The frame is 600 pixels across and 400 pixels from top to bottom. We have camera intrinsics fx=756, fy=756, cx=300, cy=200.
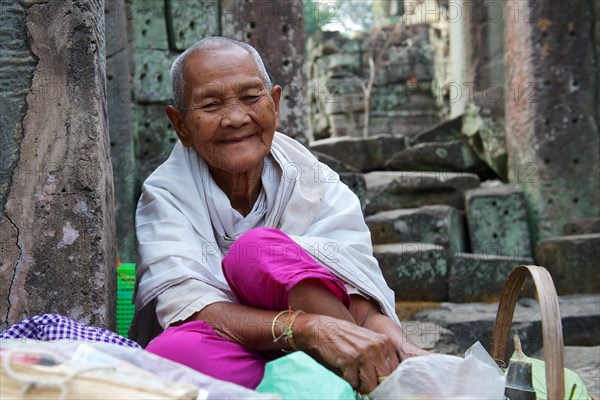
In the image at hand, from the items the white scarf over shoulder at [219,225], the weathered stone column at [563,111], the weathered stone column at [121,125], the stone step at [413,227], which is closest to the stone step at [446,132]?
the weathered stone column at [563,111]

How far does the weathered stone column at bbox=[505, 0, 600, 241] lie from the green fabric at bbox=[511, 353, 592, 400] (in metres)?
3.34

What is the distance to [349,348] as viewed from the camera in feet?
5.76

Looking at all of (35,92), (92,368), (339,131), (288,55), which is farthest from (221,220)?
(339,131)

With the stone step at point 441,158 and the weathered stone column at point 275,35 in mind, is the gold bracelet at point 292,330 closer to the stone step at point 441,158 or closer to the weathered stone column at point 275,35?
the weathered stone column at point 275,35

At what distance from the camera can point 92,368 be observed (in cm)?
138

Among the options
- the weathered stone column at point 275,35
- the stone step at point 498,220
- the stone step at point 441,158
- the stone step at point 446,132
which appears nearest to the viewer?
the weathered stone column at point 275,35

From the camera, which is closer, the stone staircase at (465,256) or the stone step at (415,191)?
the stone staircase at (465,256)

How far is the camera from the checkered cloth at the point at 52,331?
189cm

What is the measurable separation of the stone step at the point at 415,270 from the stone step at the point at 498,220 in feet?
2.69

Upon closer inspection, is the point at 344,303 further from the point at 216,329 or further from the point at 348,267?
the point at 216,329

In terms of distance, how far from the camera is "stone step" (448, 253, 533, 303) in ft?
15.1

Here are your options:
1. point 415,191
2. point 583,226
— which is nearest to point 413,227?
point 415,191

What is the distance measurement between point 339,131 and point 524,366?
9.55 m

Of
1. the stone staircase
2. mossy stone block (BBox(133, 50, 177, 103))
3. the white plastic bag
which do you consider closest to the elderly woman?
the white plastic bag
